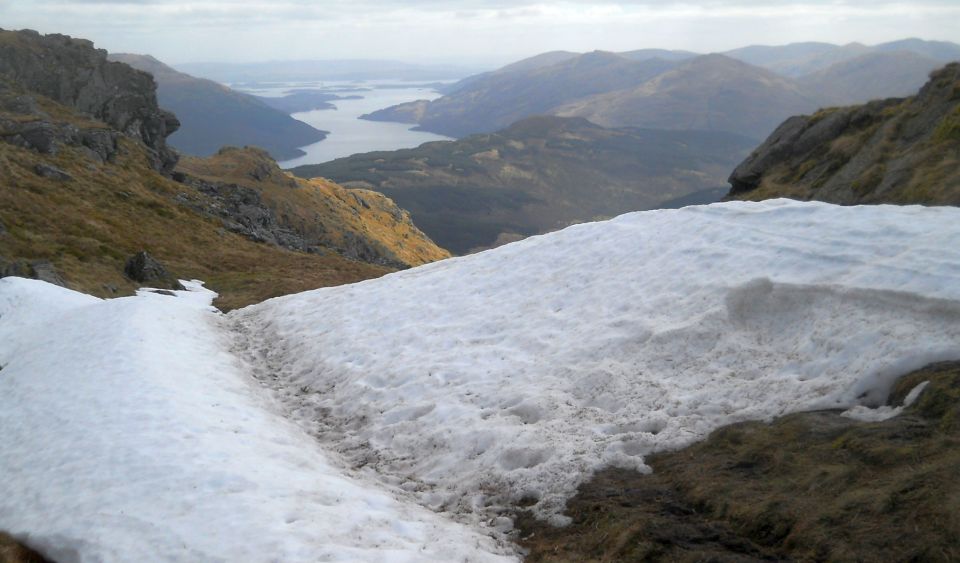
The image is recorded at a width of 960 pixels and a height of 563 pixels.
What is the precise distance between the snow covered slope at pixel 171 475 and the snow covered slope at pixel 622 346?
4.90ft

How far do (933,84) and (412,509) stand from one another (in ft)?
87.0

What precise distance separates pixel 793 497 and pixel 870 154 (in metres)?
19.7

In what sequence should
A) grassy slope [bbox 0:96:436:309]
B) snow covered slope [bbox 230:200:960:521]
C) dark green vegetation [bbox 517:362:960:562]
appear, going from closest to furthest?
dark green vegetation [bbox 517:362:960:562], snow covered slope [bbox 230:200:960:521], grassy slope [bbox 0:96:436:309]

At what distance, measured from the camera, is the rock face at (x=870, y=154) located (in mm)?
20594

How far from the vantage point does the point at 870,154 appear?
2489 centimetres

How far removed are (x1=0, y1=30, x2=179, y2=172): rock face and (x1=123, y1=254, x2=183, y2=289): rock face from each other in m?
39.4

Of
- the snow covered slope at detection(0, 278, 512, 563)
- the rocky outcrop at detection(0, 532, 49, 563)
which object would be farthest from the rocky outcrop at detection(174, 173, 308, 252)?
the rocky outcrop at detection(0, 532, 49, 563)

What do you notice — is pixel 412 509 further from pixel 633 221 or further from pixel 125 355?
pixel 633 221

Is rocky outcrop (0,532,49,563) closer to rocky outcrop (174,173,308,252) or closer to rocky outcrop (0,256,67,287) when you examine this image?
rocky outcrop (0,256,67,287)

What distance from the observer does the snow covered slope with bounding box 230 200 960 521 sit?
1270cm

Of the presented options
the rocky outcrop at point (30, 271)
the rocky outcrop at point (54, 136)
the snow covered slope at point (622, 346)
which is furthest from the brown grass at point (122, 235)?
the snow covered slope at point (622, 346)

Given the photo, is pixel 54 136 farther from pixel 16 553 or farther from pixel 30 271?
pixel 16 553

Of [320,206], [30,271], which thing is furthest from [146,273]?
[320,206]

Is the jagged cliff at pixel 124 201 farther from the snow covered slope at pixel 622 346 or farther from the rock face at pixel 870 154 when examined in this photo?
the rock face at pixel 870 154
